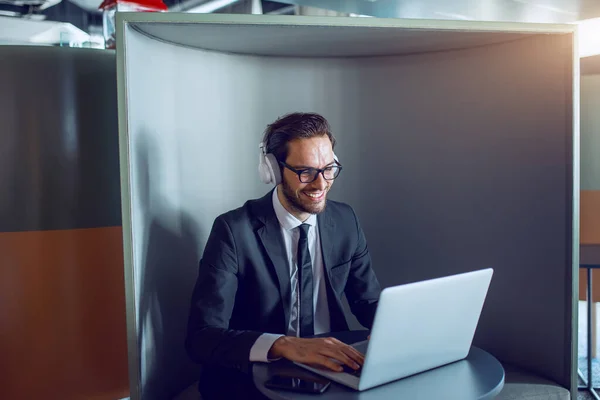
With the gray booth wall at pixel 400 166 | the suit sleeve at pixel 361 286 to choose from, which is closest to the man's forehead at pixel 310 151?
the suit sleeve at pixel 361 286

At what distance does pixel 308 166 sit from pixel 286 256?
34 centimetres

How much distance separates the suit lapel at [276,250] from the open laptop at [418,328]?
521 millimetres

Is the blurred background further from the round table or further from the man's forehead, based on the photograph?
the round table

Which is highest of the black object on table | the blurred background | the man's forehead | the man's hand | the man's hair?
the blurred background

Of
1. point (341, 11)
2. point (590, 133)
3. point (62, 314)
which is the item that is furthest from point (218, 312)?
point (590, 133)

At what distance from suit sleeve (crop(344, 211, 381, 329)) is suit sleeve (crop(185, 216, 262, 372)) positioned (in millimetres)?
511

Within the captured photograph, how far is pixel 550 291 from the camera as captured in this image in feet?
7.72

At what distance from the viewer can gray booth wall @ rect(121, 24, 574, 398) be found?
84.5 inches

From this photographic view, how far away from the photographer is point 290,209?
6.70 feet

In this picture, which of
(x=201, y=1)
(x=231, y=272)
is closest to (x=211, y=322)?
(x=231, y=272)

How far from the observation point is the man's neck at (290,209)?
2041mm

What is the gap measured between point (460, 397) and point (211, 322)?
786 millimetres

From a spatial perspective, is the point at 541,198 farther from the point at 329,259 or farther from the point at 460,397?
the point at 460,397

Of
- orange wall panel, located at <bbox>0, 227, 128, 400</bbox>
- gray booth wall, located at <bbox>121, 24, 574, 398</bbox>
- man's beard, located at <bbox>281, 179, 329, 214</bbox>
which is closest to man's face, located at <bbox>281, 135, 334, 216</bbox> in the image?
man's beard, located at <bbox>281, 179, 329, 214</bbox>
